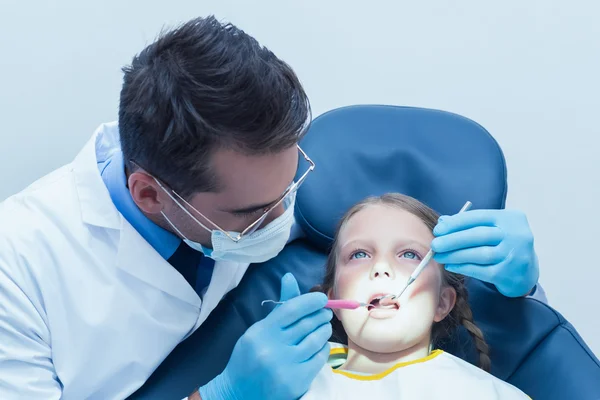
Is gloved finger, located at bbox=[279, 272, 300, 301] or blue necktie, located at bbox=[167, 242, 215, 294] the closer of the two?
gloved finger, located at bbox=[279, 272, 300, 301]

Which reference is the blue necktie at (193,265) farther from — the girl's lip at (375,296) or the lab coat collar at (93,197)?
the girl's lip at (375,296)

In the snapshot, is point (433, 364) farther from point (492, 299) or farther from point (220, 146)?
Answer: point (220, 146)

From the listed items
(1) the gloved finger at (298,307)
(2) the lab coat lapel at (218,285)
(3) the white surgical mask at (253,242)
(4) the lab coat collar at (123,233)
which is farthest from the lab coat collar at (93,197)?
(1) the gloved finger at (298,307)

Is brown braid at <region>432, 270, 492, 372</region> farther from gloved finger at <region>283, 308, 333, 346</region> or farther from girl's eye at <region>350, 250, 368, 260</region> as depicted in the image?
gloved finger at <region>283, 308, 333, 346</region>

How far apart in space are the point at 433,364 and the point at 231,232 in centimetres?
49

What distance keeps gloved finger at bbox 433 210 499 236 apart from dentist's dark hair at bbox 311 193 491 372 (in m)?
0.12

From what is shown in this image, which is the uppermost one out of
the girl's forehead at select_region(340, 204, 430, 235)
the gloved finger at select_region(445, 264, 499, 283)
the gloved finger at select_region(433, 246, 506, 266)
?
the girl's forehead at select_region(340, 204, 430, 235)

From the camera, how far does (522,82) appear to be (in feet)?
8.01

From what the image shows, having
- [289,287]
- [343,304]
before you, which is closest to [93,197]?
[289,287]

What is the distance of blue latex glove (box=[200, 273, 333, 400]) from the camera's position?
1.40 m

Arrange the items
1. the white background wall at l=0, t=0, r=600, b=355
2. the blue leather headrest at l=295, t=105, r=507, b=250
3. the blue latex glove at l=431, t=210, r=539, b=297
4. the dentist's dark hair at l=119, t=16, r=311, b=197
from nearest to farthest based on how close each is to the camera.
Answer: the dentist's dark hair at l=119, t=16, r=311, b=197
the blue latex glove at l=431, t=210, r=539, b=297
the blue leather headrest at l=295, t=105, r=507, b=250
the white background wall at l=0, t=0, r=600, b=355

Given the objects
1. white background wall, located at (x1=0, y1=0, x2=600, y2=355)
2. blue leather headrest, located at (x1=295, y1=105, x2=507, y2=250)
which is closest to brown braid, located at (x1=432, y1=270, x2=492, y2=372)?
blue leather headrest, located at (x1=295, y1=105, x2=507, y2=250)

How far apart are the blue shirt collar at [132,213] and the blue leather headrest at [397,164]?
406mm

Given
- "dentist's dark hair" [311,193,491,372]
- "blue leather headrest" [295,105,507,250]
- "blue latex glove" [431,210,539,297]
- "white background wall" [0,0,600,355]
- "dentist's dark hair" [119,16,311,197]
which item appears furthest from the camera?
"white background wall" [0,0,600,355]
